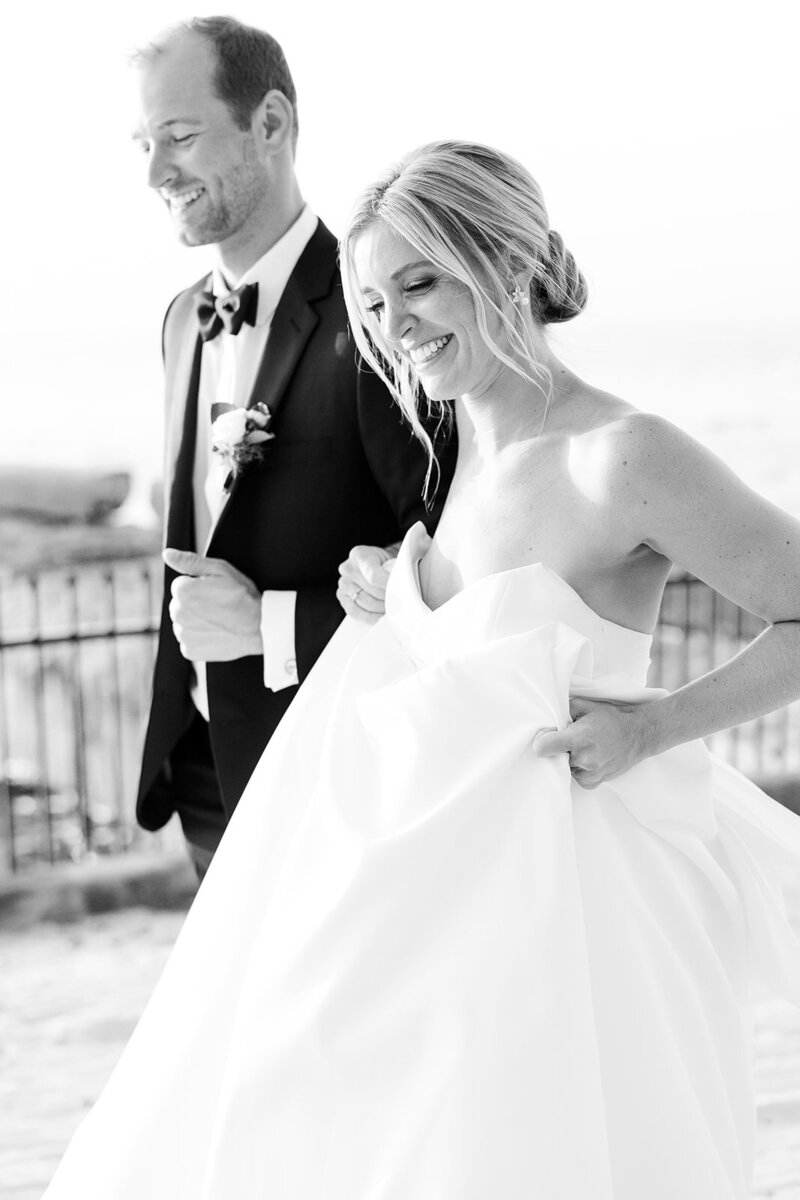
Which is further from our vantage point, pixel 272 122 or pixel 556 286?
pixel 272 122

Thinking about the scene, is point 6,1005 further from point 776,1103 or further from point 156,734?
point 776,1103

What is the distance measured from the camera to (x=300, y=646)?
2.06 m

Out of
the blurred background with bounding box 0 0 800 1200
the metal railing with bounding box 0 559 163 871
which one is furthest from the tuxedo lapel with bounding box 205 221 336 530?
the metal railing with bounding box 0 559 163 871

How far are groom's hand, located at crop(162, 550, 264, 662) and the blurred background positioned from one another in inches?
97.4

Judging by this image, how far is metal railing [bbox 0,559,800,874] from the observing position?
17.1 ft

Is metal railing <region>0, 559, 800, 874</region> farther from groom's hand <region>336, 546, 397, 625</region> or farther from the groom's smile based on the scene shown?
groom's hand <region>336, 546, 397, 625</region>

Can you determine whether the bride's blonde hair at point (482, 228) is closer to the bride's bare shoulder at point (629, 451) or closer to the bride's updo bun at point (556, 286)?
the bride's updo bun at point (556, 286)

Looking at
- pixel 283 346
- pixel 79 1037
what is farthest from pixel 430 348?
pixel 79 1037

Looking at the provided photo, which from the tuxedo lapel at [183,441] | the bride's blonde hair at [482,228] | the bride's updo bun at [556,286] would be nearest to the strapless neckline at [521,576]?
the bride's blonde hair at [482,228]

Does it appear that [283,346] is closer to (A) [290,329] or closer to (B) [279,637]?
(A) [290,329]

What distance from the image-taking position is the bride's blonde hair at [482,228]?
155cm

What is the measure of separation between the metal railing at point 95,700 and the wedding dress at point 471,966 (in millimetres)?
3228

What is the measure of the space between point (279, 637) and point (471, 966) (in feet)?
2.75

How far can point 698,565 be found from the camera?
1.46 m
